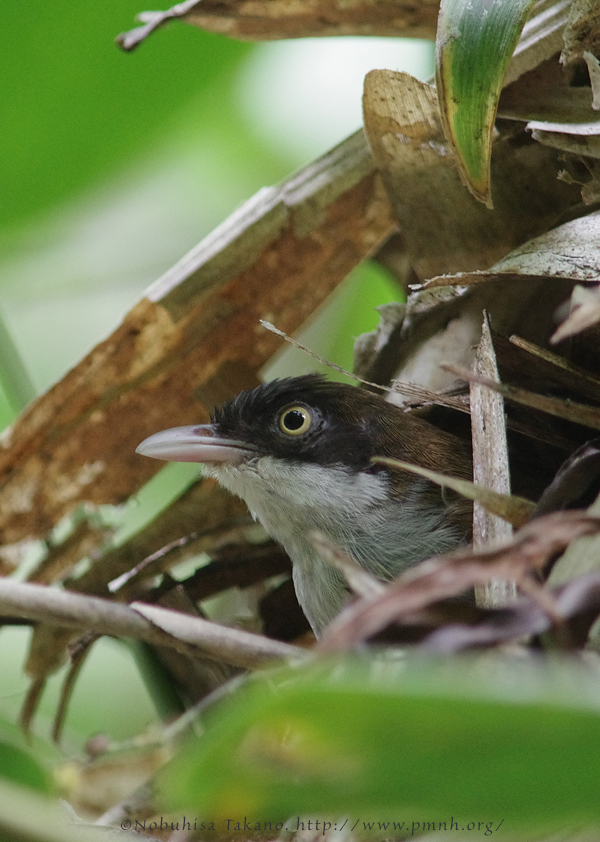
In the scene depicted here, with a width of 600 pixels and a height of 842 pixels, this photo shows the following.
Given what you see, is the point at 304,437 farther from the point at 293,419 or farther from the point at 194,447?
the point at 194,447

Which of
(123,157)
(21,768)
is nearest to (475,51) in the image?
(21,768)

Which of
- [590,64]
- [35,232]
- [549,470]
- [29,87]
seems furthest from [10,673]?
[590,64]

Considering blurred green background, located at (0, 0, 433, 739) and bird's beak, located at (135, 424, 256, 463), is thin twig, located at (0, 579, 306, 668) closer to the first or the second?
bird's beak, located at (135, 424, 256, 463)

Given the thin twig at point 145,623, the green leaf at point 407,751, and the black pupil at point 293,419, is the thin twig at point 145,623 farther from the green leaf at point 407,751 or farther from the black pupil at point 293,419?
the black pupil at point 293,419

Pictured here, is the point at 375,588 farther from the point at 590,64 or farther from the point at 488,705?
the point at 590,64

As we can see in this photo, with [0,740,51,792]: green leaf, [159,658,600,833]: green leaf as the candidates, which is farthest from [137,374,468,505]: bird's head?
[159,658,600,833]: green leaf

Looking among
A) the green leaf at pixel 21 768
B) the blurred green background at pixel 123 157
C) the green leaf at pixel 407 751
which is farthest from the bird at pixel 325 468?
the green leaf at pixel 407 751
